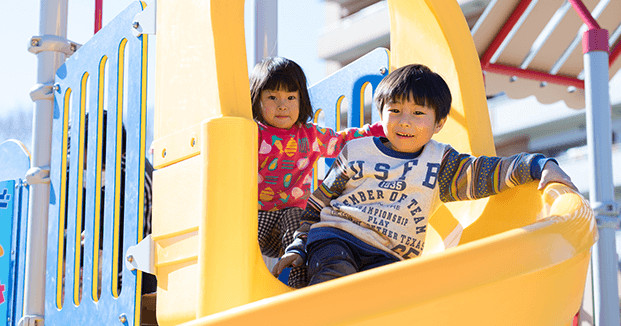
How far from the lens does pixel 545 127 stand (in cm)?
1112

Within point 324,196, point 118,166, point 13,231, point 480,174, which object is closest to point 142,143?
point 118,166

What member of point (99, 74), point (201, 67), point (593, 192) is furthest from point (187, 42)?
point (593, 192)

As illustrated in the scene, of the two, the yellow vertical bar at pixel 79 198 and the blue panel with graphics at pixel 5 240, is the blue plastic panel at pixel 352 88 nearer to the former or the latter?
the yellow vertical bar at pixel 79 198

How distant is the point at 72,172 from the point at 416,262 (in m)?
1.22

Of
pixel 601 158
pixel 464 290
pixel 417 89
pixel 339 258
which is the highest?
pixel 601 158

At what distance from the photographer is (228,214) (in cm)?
104

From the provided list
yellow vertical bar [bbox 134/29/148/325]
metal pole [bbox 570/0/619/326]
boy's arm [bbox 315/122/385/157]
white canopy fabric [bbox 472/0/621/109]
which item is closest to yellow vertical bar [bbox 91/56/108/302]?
yellow vertical bar [bbox 134/29/148/325]

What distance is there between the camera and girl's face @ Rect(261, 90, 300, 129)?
1.50 m

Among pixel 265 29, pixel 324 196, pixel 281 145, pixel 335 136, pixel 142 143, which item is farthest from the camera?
pixel 265 29

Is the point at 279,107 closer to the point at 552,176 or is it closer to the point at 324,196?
the point at 324,196

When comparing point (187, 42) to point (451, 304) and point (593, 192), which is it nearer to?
point (451, 304)

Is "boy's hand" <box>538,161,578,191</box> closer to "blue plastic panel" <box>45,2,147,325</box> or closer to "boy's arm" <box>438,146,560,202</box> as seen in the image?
"boy's arm" <box>438,146,560,202</box>

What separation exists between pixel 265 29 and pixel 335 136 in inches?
29.8

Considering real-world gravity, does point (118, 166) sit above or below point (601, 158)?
below
